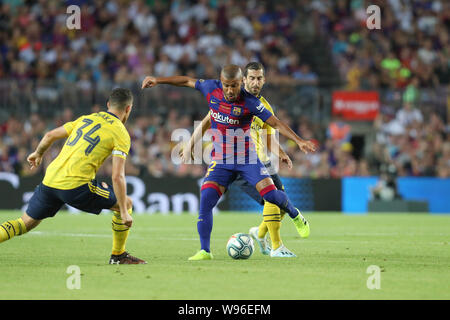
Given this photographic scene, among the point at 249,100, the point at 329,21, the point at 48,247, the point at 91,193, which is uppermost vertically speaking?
the point at 329,21

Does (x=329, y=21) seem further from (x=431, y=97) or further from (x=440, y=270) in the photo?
(x=440, y=270)

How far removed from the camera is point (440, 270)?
8375 millimetres

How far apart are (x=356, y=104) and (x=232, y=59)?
3.96m

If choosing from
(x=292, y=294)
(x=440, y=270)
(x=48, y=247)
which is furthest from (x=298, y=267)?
(x=48, y=247)

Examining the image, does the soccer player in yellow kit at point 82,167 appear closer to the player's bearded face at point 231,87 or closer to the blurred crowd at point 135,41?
the player's bearded face at point 231,87

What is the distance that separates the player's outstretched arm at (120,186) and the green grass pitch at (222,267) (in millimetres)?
549

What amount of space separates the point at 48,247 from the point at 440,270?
521 centimetres

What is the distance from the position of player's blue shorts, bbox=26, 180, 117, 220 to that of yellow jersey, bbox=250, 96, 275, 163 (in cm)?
249

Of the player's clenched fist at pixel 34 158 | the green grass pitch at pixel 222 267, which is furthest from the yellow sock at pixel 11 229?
the player's clenched fist at pixel 34 158

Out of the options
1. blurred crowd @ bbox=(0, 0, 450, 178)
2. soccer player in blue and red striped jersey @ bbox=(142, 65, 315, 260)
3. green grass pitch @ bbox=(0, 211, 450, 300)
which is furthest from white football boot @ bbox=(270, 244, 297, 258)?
blurred crowd @ bbox=(0, 0, 450, 178)

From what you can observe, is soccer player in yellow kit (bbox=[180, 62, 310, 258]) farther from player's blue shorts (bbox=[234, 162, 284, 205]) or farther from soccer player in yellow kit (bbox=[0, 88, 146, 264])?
soccer player in yellow kit (bbox=[0, 88, 146, 264])

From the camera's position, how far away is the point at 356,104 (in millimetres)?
24625

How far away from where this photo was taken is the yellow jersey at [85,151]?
27.7ft

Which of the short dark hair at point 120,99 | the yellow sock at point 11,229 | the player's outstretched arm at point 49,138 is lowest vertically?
the yellow sock at point 11,229
